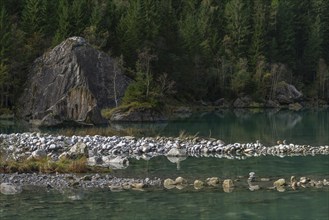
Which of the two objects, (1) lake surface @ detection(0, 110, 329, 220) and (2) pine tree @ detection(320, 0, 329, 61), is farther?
(2) pine tree @ detection(320, 0, 329, 61)

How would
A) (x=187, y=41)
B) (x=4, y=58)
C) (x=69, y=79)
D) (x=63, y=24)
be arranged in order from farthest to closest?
(x=187, y=41) < (x=63, y=24) < (x=4, y=58) < (x=69, y=79)

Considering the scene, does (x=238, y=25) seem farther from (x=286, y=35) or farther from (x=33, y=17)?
(x=33, y=17)

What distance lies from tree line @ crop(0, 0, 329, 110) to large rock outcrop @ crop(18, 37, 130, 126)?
260cm

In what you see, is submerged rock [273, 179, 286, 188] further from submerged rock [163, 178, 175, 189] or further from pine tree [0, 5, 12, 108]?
pine tree [0, 5, 12, 108]

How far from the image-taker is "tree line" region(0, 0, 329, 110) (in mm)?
70038

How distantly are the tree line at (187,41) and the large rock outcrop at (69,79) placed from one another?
260 centimetres

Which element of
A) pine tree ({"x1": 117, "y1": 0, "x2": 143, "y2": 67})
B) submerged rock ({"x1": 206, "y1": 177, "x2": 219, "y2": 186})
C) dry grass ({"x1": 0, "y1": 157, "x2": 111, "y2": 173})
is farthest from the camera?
pine tree ({"x1": 117, "y1": 0, "x2": 143, "y2": 67})

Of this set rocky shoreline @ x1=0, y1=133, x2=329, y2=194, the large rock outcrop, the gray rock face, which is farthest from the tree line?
rocky shoreline @ x1=0, y1=133, x2=329, y2=194

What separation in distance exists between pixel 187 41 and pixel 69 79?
33.5 m

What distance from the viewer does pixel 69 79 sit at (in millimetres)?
64062

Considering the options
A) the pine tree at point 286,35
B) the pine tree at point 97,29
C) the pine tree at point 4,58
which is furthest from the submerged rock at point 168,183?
the pine tree at point 286,35

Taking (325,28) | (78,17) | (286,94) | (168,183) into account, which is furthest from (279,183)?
(325,28)

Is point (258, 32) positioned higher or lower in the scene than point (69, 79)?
→ higher

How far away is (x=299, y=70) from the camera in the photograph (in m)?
118
